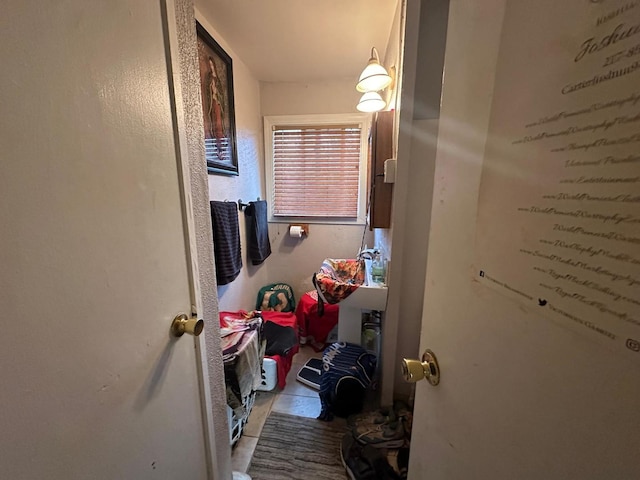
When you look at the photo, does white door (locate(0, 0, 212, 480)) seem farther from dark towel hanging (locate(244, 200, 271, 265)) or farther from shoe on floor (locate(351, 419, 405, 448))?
dark towel hanging (locate(244, 200, 271, 265))

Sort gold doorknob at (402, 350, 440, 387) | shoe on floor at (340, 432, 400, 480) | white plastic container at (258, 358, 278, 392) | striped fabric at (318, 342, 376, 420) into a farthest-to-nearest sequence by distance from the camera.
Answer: white plastic container at (258, 358, 278, 392), striped fabric at (318, 342, 376, 420), shoe on floor at (340, 432, 400, 480), gold doorknob at (402, 350, 440, 387)

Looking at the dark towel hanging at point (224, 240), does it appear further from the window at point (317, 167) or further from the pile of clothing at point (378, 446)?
the pile of clothing at point (378, 446)

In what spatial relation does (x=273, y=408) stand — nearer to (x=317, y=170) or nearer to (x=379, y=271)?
(x=379, y=271)

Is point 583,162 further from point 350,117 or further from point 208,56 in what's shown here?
point 350,117

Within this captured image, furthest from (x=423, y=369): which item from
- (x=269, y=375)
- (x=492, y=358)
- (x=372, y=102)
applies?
(x=372, y=102)

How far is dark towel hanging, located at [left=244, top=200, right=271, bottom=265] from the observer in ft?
7.36

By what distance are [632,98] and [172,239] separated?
2.54ft

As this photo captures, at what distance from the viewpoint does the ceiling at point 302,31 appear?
1.46 m

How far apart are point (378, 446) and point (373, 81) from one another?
6.47ft

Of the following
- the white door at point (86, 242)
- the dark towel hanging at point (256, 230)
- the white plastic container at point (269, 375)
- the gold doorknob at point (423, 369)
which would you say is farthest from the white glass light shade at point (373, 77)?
the white plastic container at point (269, 375)

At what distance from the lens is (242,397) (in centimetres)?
129

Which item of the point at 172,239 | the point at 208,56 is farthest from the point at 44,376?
the point at 208,56

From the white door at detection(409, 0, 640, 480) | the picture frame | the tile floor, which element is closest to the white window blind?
the picture frame

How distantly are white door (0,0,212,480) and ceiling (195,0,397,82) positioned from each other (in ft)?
4.13
